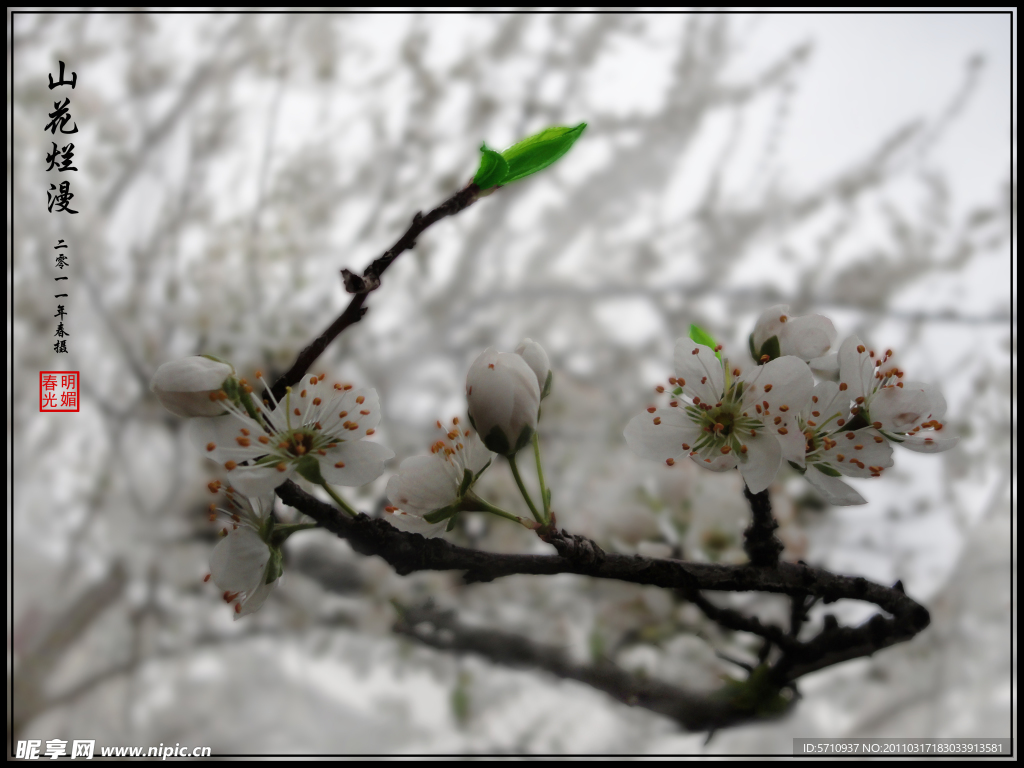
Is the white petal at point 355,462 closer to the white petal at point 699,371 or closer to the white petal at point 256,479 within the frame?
the white petal at point 256,479

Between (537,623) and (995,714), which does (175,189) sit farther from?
(995,714)

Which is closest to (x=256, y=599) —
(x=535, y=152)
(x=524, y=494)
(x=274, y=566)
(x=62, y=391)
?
(x=274, y=566)

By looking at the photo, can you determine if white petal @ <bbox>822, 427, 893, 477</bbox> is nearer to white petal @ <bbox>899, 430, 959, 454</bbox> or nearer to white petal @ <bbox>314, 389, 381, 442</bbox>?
white petal @ <bbox>899, 430, 959, 454</bbox>

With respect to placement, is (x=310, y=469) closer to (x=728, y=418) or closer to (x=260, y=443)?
(x=260, y=443)

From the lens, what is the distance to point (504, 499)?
87cm

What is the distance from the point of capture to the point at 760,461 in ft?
0.78

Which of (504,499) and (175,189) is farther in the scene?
(175,189)

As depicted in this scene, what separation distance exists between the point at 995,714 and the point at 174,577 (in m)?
1.52

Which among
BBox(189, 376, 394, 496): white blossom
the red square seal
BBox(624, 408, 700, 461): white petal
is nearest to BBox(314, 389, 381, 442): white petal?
BBox(189, 376, 394, 496): white blossom

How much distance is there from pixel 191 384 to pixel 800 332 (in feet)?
0.84

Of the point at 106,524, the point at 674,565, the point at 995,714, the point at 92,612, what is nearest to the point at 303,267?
the point at 106,524

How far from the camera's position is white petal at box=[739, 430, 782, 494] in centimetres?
23

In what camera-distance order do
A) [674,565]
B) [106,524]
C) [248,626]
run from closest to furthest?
[674,565] < [248,626] < [106,524]

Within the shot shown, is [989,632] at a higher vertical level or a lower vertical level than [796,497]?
lower
